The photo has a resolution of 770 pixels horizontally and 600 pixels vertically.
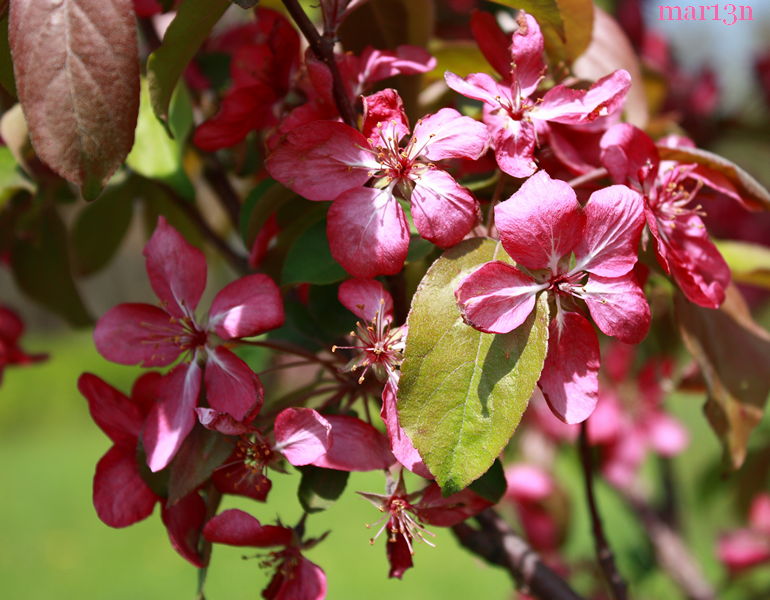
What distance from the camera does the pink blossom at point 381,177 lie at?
0.52 metres

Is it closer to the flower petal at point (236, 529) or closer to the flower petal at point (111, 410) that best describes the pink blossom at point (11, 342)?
the flower petal at point (111, 410)

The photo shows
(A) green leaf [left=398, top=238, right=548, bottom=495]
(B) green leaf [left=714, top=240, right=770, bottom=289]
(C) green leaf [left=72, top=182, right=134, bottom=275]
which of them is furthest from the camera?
(C) green leaf [left=72, top=182, right=134, bottom=275]

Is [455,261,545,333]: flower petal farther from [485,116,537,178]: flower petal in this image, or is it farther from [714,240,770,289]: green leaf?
[714,240,770,289]: green leaf

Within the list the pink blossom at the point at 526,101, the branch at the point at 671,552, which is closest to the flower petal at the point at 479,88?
→ the pink blossom at the point at 526,101

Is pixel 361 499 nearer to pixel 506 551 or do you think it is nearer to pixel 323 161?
pixel 506 551

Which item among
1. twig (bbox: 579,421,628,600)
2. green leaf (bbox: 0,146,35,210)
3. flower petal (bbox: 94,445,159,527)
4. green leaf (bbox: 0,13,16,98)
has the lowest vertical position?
twig (bbox: 579,421,628,600)

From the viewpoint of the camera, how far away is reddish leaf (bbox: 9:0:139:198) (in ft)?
1.59

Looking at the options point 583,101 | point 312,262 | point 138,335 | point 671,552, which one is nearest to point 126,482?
point 138,335

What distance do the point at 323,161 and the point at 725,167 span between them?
1.01 ft

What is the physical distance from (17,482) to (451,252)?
5875 mm

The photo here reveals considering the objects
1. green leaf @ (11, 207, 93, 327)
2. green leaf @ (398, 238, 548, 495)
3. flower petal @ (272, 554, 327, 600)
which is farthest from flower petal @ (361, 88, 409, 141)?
green leaf @ (11, 207, 93, 327)

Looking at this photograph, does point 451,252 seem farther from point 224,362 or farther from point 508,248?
point 224,362

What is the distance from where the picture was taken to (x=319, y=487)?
23.4 inches

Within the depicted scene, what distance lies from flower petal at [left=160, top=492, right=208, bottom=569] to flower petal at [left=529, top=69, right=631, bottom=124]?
0.37m
